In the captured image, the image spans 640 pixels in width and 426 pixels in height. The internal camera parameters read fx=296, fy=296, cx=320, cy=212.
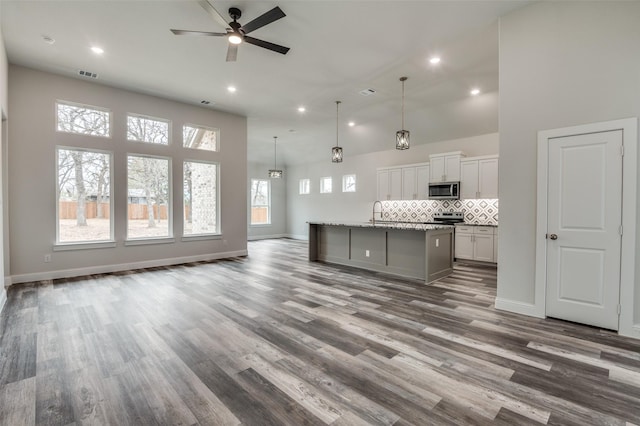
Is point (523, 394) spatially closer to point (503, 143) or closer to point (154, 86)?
point (503, 143)

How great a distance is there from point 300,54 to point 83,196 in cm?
477

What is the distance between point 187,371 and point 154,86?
→ 17.9ft

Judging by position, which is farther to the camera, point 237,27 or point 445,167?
point 445,167

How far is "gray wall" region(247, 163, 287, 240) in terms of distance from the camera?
1159 cm

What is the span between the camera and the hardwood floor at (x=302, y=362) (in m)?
1.88

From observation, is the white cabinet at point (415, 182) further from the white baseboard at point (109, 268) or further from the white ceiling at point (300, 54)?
the white baseboard at point (109, 268)

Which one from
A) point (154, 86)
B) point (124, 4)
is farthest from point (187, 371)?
point (154, 86)

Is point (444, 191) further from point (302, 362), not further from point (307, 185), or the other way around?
point (302, 362)

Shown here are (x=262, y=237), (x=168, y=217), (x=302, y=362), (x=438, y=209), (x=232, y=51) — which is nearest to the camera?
(x=302, y=362)

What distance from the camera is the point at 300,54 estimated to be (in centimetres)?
452

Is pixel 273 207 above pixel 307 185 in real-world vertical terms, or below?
below

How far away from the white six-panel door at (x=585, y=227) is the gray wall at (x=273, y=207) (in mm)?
9656

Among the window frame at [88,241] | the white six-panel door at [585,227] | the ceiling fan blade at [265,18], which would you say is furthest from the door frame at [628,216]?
the window frame at [88,241]

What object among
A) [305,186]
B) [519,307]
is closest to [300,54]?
[519,307]
